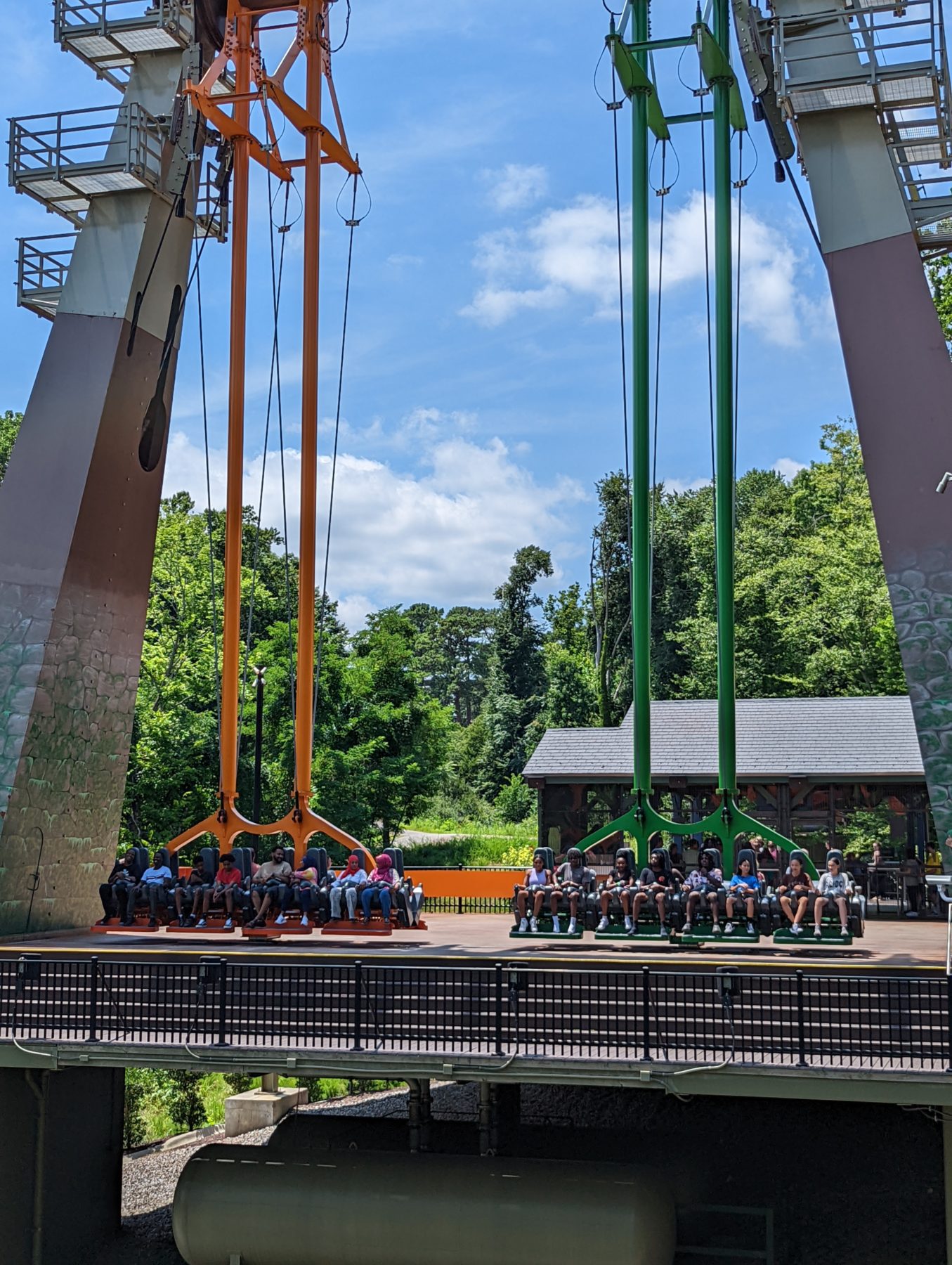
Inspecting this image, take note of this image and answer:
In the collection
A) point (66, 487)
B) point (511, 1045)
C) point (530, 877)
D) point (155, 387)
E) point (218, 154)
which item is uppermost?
point (218, 154)

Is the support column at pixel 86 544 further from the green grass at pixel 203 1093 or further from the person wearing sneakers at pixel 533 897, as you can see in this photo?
the person wearing sneakers at pixel 533 897

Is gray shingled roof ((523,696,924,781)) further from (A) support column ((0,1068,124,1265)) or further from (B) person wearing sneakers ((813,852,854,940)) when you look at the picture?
(A) support column ((0,1068,124,1265))

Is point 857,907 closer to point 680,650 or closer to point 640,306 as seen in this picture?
point 640,306

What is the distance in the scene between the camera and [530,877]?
17.2 m

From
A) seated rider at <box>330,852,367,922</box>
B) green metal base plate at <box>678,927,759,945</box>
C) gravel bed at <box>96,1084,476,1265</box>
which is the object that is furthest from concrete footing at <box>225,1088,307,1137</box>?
green metal base plate at <box>678,927,759,945</box>

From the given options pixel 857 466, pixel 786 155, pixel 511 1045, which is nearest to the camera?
pixel 511 1045

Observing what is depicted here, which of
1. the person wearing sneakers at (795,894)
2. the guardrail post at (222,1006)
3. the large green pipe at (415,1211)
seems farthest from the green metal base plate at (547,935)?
the guardrail post at (222,1006)

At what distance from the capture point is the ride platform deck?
1211 centimetres

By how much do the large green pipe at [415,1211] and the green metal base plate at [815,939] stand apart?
4.22 metres

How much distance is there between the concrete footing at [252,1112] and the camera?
1914 cm

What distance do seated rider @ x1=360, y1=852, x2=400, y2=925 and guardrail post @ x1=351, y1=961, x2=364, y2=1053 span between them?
644 centimetres

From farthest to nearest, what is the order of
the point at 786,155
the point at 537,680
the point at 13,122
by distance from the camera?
1. the point at 537,680
2. the point at 13,122
3. the point at 786,155

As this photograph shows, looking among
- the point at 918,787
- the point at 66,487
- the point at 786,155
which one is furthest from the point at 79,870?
the point at 918,787

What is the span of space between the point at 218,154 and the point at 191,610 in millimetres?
25147
